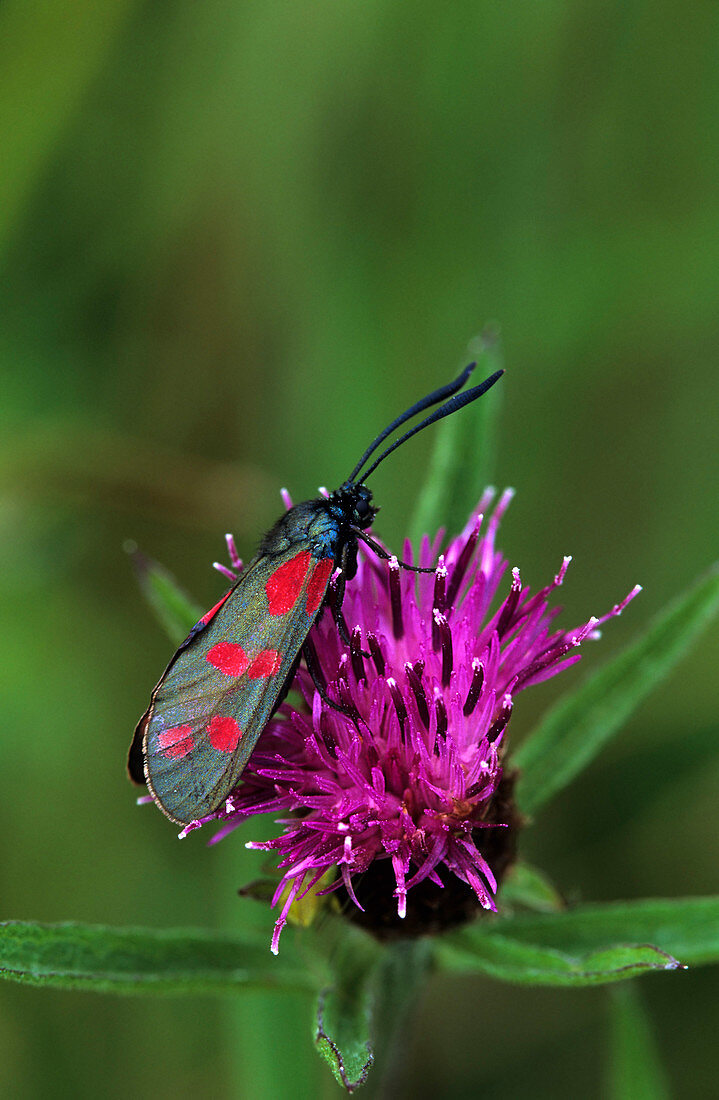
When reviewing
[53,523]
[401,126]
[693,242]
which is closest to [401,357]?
[401,126]

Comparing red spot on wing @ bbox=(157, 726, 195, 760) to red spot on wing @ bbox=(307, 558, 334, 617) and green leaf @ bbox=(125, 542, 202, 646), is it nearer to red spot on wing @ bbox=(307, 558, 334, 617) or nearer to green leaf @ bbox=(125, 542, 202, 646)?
red spot on wing @ bbox=(307, 558, 334, 617)

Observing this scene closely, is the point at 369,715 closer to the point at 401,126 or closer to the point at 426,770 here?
the point at 426,770

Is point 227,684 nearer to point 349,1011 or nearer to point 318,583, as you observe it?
point 318,583

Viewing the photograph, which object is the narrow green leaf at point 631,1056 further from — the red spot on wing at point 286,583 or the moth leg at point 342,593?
the red spot on wing at point 286,583

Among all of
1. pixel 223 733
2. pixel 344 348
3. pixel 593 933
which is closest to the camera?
pixel 223 733

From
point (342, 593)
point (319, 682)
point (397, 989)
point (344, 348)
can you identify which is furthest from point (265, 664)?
point (344, 348)
